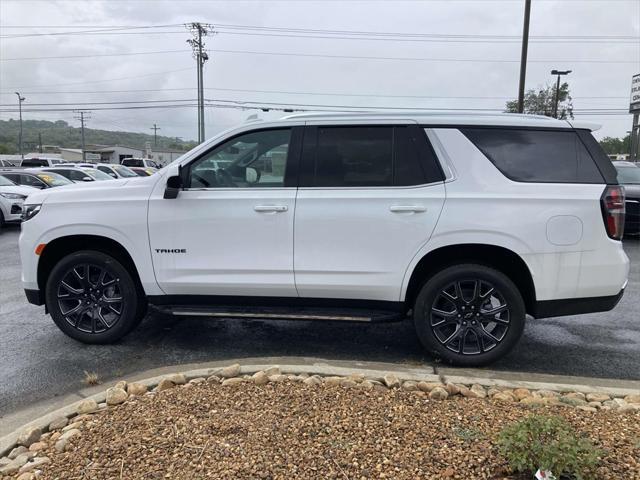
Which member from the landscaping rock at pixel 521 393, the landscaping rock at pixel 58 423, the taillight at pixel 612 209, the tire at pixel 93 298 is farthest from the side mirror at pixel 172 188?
the taillight at pixel 612 209

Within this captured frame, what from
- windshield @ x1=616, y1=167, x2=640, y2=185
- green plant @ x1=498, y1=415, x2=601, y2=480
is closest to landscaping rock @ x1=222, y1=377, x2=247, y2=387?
green plant @ x1=498, y1=415, x2=601, y2=480

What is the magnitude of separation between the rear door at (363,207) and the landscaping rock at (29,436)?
2.10 m

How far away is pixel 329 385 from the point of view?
3434mm

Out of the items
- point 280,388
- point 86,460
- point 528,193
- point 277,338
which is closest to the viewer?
point 86,460

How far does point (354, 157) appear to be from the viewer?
4285 millimetres

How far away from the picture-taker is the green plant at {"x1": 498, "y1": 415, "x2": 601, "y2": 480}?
219 cm

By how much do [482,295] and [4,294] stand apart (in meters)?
6.07

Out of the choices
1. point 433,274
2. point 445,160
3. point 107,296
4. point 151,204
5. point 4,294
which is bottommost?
point 4,294

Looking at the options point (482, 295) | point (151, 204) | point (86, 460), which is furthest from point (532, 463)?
point (151, 204)

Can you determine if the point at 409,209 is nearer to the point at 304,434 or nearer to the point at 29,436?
the point at 304,434

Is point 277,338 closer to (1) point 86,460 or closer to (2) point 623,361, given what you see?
(1) point 86,460

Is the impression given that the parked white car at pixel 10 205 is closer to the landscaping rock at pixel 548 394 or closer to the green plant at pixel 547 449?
the landscaping rock at pixel 548 394

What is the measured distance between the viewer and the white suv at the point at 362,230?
3992 millimetres

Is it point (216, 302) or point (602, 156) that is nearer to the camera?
point (602, 156)
